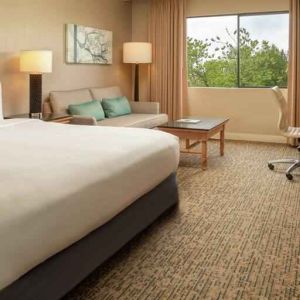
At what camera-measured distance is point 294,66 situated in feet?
20.2

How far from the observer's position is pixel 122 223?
2418 millimetres

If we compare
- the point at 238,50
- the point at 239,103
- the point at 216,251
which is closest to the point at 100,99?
the point at 239,103

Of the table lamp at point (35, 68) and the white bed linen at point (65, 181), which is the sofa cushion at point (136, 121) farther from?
the white bed linen at point (65, 181)

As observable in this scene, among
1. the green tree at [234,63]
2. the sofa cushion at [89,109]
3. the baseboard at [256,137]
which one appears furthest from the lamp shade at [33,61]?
the baseboard at [256,137]

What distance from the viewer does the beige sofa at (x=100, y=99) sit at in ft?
17.1

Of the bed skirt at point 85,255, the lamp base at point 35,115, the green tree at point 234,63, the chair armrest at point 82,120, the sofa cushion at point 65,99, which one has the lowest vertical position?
the bed skirt at point 85,255

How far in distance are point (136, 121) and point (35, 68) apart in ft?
5.14

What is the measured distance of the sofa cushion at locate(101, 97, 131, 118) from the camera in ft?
19.5

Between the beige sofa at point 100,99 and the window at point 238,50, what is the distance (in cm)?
121

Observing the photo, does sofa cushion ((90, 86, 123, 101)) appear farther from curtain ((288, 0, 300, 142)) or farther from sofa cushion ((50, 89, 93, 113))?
curtain ((288, 0, 300, 142))

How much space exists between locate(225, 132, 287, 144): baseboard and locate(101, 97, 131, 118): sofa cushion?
186 centimetres

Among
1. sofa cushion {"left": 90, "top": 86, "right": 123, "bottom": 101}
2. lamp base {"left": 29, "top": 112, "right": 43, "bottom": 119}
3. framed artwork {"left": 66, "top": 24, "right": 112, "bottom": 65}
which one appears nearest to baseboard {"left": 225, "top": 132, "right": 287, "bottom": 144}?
sofa cushion {"left": 90, "top": 86, "right": 123, "bottom": 101}

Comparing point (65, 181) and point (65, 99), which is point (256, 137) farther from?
point (65, 181)

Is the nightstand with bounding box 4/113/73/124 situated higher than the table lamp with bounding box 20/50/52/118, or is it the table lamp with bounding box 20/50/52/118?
the table lamp with bounding box 20/50/52/118
